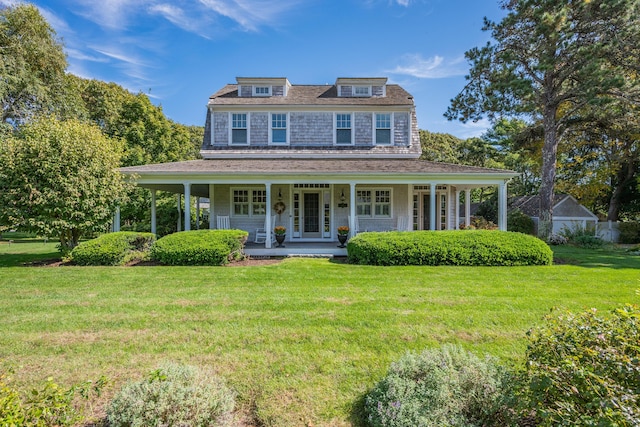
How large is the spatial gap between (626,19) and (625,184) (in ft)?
41.3

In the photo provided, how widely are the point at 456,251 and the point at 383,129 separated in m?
7.68

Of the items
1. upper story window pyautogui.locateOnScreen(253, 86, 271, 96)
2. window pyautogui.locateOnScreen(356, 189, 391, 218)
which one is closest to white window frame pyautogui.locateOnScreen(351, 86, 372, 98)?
upper story window pyautogui.locateOnScreen(253, 86, 271, 96)

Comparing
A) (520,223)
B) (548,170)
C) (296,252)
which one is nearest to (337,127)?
(296,252)

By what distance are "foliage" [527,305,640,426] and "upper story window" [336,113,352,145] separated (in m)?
13.1

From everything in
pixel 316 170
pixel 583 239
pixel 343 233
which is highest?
pixel 316 170

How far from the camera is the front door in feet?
47.7

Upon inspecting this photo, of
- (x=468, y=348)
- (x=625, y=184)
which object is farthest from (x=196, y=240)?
(x=625, y=184)

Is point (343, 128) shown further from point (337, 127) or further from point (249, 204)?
point (249, 204)

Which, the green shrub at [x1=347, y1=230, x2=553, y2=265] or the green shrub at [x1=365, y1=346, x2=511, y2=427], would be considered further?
the green shrub at [x1=347, y1=230, x2=553, y2=265]

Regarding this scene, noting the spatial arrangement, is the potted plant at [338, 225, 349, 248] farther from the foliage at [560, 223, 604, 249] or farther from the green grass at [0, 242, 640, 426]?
the foliage at [560, 223, 604, 249]

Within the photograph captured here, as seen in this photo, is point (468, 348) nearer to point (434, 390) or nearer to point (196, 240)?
point (434, 390)

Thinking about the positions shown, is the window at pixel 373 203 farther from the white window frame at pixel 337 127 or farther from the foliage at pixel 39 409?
the foliage at pixel 39 409

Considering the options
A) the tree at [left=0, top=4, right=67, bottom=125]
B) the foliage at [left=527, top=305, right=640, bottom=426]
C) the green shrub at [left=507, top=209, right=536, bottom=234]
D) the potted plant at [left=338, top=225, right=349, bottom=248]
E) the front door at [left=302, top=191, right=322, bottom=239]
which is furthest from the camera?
the green shrub at [left=507, top=209, right=536, bottom=234]

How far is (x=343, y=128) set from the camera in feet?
50.1
